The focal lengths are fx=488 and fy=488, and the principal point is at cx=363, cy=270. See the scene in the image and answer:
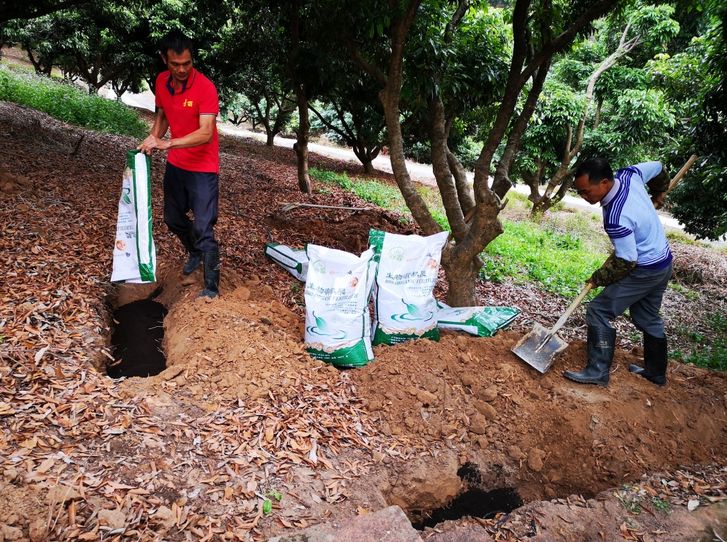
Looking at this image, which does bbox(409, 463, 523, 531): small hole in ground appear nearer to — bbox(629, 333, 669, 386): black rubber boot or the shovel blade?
the shovel blade

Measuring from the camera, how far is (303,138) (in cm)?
759

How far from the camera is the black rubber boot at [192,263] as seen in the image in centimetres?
391

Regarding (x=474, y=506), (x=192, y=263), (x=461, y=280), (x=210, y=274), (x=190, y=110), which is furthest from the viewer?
(x=461, y=280)

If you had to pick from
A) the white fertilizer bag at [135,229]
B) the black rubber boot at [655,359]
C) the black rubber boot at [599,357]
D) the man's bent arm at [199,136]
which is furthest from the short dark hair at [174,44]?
the black rubber boot at [655,359]

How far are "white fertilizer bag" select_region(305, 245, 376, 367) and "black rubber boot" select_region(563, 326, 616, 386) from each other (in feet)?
4.75

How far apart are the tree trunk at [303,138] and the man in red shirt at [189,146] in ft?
12.4

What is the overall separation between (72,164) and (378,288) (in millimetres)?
4579

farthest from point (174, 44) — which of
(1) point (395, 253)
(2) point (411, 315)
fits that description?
(2) point (411, 315)

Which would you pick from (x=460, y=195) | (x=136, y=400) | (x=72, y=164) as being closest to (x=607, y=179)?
(x=460, y=195)

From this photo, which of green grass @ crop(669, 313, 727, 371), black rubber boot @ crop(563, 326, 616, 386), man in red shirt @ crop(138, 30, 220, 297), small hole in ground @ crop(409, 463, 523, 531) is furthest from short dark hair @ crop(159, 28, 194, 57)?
green grass @ crop(669, 313, 727, 371)

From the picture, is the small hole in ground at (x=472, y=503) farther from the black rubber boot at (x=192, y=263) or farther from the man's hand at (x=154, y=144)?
the man's hand at (x=154, y=144)

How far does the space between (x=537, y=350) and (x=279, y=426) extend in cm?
186

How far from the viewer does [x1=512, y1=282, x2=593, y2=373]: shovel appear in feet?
10.8

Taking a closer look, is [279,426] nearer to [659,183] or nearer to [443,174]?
[443,174]
